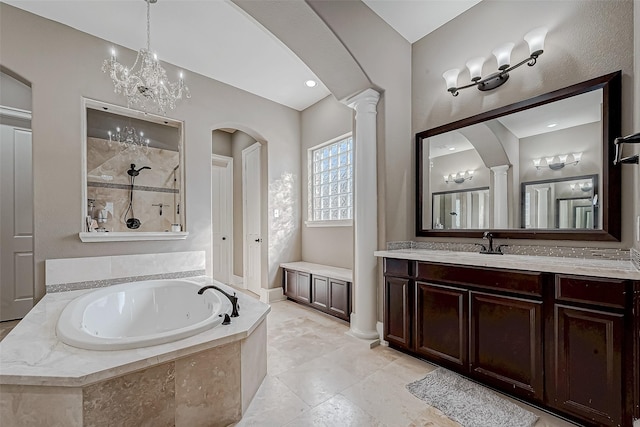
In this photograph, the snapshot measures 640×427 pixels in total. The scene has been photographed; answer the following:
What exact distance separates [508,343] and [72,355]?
241 cm

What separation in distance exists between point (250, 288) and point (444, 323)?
338cm

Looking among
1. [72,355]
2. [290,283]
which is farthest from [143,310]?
[290,283]

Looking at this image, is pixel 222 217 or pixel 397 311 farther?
pixel 222 217

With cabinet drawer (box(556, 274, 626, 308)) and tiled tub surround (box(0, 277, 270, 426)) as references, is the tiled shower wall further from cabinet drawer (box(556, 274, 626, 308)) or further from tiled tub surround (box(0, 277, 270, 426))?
tiled tub surround (box(0, 277, 270, 426))

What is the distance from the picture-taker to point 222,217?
5.21 meters

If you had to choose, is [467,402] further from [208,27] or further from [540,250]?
[208,27]

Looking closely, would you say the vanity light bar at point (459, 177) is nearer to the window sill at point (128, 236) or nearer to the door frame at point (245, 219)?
the door frame at point (245, 219)

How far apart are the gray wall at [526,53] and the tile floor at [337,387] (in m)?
1.46

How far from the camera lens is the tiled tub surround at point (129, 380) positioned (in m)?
1.17

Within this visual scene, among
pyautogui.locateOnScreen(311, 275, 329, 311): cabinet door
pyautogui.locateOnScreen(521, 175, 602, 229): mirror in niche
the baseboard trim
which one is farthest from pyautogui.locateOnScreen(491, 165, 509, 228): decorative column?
the baseboard trim

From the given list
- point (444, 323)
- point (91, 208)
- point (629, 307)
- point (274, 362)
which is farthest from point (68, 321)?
point (629, 307)

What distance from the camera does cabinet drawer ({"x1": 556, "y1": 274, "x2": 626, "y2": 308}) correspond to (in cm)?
141

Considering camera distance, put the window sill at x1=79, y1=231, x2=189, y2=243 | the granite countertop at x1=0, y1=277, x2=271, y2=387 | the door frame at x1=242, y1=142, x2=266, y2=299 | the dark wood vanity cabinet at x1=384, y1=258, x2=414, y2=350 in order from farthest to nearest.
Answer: the door frame at x1=242, y1=142, x2=266, y2=299 < the window sill at x1=79, y1=231, x2=189, y2=243 < the dark wood vanity cabinet at x1=384, y1=258, x2=414, y2=350 < the granite countertop at x1=0, y1=277, x2=271, y2=387

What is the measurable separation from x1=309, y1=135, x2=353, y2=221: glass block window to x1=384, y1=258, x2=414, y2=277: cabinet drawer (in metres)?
1.30
